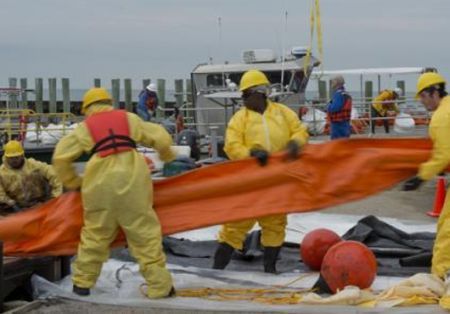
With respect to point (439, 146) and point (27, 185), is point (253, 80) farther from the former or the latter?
point (27, 185)

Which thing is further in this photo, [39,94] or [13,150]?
[39,94]

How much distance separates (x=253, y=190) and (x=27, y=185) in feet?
11.8

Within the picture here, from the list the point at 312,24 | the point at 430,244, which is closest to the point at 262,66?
the point at 312,24

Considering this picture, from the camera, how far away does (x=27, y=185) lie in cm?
956

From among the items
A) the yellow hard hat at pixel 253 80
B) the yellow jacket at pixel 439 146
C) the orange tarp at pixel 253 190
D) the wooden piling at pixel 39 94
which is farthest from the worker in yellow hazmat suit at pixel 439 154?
the wooden piling at pixel 39 94

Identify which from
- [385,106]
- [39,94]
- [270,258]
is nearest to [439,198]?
[270,258]

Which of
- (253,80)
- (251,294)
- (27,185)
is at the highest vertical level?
(253,80)

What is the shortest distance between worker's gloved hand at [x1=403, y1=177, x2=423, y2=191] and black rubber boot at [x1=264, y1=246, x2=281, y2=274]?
1.48 meters

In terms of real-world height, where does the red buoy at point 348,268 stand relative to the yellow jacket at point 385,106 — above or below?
below

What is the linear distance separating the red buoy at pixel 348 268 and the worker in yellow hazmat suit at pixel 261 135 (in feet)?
3.00

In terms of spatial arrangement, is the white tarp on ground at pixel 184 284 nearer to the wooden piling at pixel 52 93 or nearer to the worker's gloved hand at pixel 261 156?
the worker's gloved hand at pixel 261 156

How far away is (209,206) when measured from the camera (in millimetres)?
6883

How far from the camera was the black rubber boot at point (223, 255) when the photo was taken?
7555mm

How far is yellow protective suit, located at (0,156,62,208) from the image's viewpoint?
31.1ft
